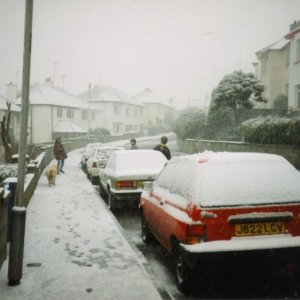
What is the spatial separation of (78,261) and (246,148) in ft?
50.3

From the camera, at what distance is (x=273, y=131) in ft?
58.0

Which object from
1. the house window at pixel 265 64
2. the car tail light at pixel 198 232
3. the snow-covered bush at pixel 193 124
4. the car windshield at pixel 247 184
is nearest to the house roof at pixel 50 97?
the snow-covered bush at pixel 193 124

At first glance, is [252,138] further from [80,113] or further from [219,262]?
[80,113]

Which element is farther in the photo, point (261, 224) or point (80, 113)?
point (80, 113)

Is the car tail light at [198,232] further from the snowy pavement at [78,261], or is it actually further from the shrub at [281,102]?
the shrub at [281,102]

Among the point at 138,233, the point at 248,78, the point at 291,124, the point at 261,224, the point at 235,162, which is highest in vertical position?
the point at 248,78

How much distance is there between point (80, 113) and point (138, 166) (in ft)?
191

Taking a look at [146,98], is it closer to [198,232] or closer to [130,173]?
[130,173]

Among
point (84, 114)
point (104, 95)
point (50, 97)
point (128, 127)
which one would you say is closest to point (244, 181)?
point (50, 97)

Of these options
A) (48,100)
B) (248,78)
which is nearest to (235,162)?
(248,78)

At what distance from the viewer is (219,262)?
460 centimetres

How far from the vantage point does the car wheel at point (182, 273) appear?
16.0ft

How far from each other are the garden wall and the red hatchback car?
37.3ft

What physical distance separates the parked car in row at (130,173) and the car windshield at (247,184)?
16.0 ft
